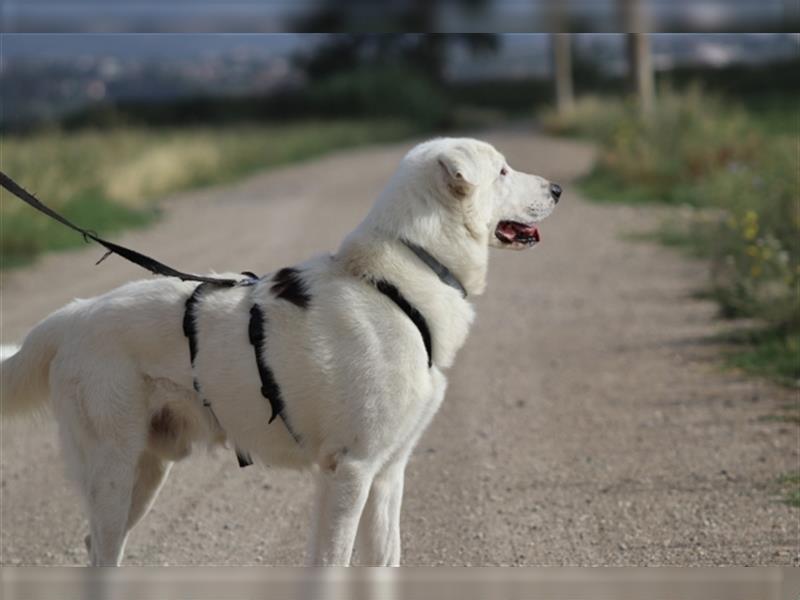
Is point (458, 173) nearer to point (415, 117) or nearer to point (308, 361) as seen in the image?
point (308, 361)

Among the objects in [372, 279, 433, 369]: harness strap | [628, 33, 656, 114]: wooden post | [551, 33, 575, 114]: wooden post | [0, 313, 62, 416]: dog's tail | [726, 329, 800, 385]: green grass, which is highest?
[372, 279, 433, 369]: harness strap

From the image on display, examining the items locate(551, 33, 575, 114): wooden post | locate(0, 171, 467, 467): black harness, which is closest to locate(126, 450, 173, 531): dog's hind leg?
locate(0, 171, 467, 467): black harness

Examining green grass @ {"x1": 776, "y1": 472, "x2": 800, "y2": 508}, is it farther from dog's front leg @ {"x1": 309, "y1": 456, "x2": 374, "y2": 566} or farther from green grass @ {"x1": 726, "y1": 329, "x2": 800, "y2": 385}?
dog's front leg @ {"x1": 309, "y1": 456, "x2": 374, "y2": 566}

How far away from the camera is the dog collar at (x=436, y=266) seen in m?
4.91

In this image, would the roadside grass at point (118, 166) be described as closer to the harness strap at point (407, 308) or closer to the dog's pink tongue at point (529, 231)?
the dog's pink tongue at point (529, 231)

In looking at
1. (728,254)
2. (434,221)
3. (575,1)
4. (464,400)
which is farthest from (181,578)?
(728,254)

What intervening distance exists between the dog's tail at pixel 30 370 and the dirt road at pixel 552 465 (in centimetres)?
20

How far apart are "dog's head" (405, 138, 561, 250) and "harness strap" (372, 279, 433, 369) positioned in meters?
0.41

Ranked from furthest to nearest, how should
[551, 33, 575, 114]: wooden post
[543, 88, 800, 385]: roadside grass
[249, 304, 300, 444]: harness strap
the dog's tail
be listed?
[551, 33, 575, 114]: wooden post
[543, 88, 800, 385]: roadside grass
the dog's tail
[249, 304, 300, 444]: harness strap

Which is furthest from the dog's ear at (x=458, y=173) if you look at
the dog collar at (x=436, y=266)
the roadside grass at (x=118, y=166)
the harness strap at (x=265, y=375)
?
the roadside grass at (x=118, y=166)

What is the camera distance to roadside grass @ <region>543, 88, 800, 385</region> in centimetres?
936

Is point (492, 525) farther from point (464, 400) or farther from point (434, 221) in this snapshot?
point (464, 400)

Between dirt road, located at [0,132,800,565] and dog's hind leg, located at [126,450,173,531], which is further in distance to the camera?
dirt road, located at [0,132,800,565]

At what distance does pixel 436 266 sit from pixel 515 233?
45 centimetres
